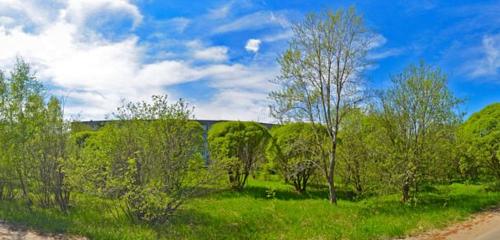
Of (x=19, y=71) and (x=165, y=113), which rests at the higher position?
(x=19, y=71)

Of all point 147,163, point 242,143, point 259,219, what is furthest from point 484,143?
point 147,163

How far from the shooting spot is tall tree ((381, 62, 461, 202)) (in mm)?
18016

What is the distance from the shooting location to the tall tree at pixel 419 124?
18.0 metres

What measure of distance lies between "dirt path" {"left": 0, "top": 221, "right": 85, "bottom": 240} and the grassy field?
1.25ft

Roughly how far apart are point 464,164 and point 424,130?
7.60 metres

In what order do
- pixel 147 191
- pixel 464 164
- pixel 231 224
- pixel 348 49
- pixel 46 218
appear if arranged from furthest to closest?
pixel 464 164 → pixel 348 49 → pixel 231 224 → pixel 46 218 → pixel 147 191

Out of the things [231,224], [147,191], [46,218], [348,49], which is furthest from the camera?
[348,49]

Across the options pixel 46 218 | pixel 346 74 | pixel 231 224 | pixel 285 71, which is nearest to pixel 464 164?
pixel 346 74

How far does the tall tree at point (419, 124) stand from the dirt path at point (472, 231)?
329 centimetres

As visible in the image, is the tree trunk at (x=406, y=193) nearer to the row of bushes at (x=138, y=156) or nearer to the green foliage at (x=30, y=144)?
the row of bushes at (x=138, y=156)

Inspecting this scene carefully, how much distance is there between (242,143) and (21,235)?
560 inches

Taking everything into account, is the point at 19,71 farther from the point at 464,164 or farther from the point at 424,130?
the point at 464,164

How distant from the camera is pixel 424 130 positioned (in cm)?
1827

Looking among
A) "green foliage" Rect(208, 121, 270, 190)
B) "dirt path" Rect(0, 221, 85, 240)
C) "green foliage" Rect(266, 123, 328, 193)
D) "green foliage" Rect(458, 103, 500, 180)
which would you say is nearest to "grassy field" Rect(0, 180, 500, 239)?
"dirt path" Rect(0, 221, 85, 240)
